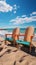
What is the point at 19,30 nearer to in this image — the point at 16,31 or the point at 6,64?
the point at 16,31

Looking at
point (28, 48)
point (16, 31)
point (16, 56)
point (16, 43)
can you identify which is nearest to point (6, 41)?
point (16, 31)

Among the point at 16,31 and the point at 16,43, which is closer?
the point at 16,43

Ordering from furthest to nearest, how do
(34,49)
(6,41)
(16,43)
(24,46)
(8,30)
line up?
(8,30) < (6,41) < (16,43) < (24,46) < (34,49)

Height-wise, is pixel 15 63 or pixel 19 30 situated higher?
pixel 19 30

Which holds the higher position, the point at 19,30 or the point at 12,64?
the point at 19,30

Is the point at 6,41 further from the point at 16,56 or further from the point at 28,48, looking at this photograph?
the point at 16,56

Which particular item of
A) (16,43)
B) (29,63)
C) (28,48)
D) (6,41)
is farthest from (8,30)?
(29,63)

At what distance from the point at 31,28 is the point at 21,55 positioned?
92.1 inches

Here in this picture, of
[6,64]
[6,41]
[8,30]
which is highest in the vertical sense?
[8,30]

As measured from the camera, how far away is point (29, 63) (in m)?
2.41

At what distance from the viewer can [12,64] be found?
2551 millimetres

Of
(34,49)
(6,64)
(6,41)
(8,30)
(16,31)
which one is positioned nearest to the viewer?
(6,64)

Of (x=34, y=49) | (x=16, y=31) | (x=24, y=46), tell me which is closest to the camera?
(x=34, y=49)

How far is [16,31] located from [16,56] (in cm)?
299
